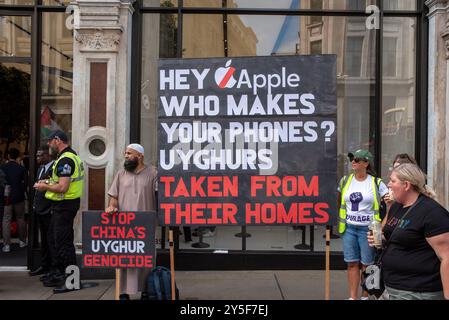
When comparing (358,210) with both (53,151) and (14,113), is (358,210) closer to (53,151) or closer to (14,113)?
(53,151)

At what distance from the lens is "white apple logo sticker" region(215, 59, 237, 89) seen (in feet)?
16.3

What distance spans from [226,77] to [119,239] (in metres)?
1.96

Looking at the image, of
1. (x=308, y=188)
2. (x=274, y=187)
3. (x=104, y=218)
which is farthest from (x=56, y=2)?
(x=308, y=188)

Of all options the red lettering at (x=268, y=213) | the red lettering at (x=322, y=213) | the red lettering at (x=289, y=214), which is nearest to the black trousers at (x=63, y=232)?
the red lettering at (x=268, y=213)

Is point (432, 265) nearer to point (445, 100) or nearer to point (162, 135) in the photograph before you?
point (162, 135)

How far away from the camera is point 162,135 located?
5000 mm

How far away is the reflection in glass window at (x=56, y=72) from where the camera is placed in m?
7.54

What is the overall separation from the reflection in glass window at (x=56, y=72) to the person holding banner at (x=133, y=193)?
2345mm

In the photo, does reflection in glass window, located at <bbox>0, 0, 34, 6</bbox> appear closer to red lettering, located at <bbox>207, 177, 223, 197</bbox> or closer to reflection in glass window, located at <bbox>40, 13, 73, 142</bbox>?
→ reflection in glass window, located at <bbox>40, 13, 73, 142</bbox>

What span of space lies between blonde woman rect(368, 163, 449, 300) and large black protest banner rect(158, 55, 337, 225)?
1439 mm

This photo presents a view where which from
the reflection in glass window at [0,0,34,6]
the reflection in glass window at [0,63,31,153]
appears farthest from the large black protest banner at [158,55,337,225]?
the reflection in glass window at [0,63,31,153]

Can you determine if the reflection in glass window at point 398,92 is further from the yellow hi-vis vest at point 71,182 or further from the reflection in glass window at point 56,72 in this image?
the reflection in glass window at point 56,72

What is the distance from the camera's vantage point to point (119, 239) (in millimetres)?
5039
